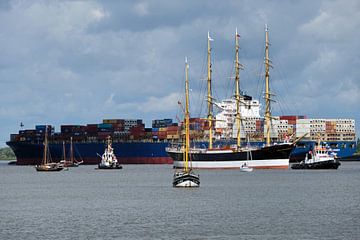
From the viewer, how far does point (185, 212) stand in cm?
6744

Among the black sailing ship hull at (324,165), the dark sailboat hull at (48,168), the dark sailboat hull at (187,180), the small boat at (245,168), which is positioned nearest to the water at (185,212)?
the dark sailboat hull at (187,180)

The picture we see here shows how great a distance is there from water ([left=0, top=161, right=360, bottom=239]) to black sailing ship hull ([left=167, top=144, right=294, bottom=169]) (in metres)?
46.3

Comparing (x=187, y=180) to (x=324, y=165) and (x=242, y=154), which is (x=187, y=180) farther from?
(x=324, y=165)

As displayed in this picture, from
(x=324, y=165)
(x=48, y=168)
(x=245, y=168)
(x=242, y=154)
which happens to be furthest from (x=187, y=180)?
(x=48, y=168)

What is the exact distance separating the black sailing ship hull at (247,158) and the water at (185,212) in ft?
152

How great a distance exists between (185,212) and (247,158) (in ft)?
281

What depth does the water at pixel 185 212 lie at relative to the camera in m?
55.1

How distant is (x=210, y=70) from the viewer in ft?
523

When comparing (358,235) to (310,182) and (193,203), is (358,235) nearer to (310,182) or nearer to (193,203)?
(193,203)

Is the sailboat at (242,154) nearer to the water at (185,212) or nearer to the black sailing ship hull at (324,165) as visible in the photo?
the black sailing ship hull at (324,165)

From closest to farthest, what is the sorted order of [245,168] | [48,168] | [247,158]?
1. [245,168]
2. [247,158]
3. [48,168]

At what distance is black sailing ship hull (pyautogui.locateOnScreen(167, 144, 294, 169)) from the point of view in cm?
14762

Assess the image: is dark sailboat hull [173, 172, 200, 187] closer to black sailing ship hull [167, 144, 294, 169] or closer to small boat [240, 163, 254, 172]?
black sailing ship hull [167, 144, 294, 169]

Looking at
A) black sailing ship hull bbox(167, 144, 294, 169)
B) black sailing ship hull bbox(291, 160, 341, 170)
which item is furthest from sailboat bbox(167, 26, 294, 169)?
black sailing ship hull bbox(291, 160, 341, 170)
